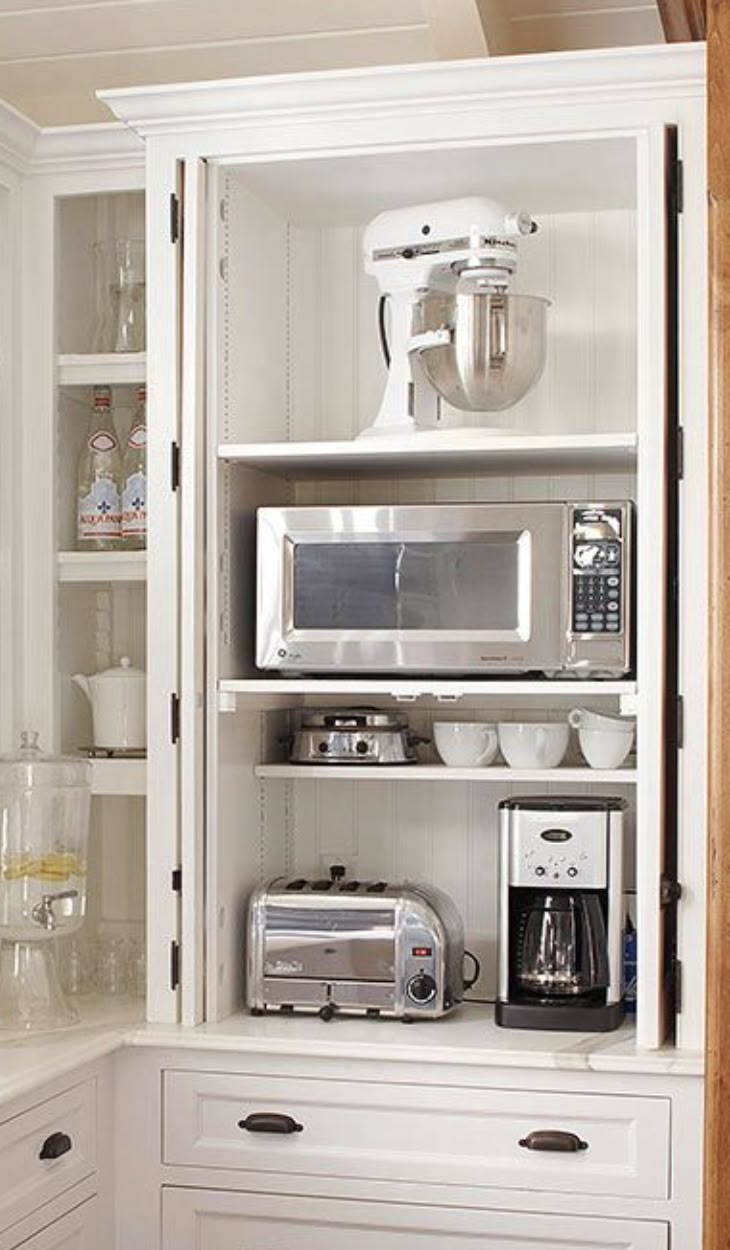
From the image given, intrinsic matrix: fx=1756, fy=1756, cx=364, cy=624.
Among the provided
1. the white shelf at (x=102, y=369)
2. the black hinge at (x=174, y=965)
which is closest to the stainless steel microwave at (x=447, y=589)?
the white shelf at (x=102, y=369)

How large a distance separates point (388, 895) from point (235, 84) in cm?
129

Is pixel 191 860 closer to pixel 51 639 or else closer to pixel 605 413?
pixel 51 639

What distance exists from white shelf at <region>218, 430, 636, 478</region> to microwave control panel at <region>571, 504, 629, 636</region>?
0.11 m

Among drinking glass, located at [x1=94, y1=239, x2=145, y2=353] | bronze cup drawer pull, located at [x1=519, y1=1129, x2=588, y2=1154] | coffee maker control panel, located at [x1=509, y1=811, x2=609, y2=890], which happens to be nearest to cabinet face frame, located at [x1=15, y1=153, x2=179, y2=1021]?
drinking glass, located at [x1=94, y1=239, x2=145, y2=353]

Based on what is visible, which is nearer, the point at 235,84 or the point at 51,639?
the point at 235,84

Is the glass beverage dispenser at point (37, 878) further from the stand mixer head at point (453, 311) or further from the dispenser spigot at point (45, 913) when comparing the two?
the stand mixer head at point (453, 311)

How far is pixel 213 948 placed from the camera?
2.77 metres

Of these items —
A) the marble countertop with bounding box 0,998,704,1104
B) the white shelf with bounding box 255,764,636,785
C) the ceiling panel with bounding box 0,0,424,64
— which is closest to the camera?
the marble countertop with bounding box 0,998,704,1104

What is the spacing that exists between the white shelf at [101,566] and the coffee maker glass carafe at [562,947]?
2.81ft

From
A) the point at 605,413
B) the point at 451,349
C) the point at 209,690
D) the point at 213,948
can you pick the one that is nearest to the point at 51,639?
the point at 209,690

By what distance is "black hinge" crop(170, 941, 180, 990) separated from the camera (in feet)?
9.04

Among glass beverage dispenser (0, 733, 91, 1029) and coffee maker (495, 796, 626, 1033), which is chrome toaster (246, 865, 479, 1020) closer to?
coffee maker (495, 796, 626, 1033)

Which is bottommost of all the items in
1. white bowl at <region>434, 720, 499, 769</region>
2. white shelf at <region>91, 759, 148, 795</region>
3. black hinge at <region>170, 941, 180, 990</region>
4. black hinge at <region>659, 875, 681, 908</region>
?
black hinge at <region>170, 941, 180, 990</region>

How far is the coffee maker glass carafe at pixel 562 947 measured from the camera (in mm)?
2727
